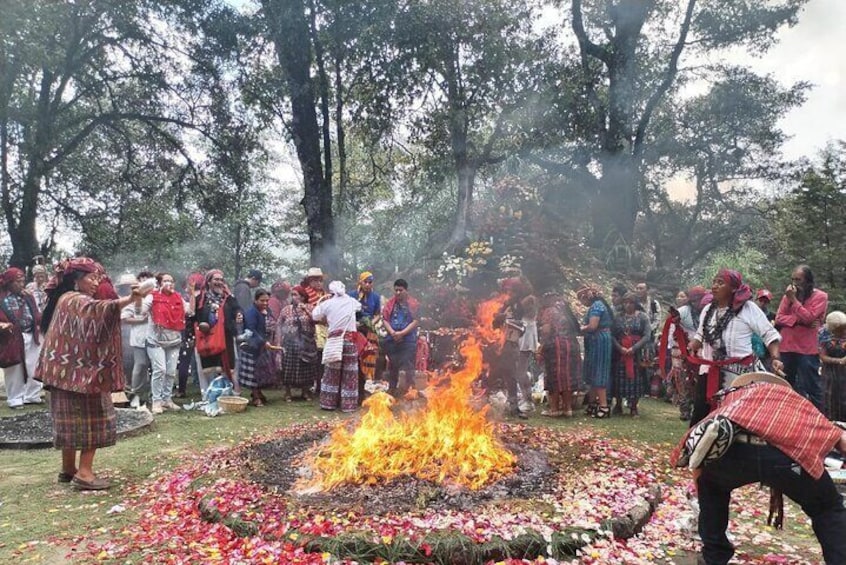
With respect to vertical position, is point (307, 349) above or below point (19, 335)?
below

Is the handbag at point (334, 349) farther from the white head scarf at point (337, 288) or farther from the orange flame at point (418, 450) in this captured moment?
the orange flame at point (418, 450)

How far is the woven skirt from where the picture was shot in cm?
525

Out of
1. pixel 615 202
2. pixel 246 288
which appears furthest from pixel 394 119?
pixel 615 202

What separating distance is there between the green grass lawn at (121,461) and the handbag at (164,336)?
1.10 metres

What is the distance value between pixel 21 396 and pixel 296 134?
8015mm

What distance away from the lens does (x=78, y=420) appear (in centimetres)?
529

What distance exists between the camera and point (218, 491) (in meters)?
4.79

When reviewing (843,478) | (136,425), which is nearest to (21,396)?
(136,425)

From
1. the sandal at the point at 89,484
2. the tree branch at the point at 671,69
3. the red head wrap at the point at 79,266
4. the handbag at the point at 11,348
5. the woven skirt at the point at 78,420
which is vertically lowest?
the sandal at the point at 89,484

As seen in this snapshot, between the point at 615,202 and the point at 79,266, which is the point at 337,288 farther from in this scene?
the point at 615,202

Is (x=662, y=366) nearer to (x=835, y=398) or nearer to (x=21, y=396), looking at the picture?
(x=835, y=398)

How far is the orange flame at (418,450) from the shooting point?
5.16 meters

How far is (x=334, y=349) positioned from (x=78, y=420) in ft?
14.6

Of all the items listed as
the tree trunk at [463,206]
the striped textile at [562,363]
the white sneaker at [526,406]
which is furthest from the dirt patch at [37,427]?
the tree trunk at [463,206]
